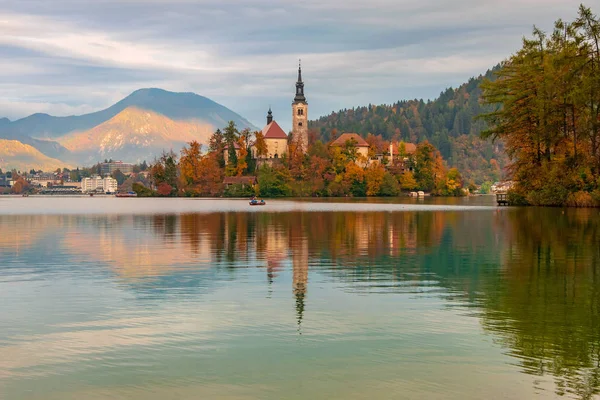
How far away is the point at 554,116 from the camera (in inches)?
3538

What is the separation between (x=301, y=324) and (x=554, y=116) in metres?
79.4

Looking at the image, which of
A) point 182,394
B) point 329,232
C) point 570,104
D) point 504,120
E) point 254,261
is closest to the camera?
point 182,394

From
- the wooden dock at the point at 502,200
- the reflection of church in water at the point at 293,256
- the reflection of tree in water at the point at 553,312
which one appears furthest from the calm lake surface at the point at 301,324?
the wooden dock at the point at 502,200

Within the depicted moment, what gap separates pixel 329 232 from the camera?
5247 centimetres

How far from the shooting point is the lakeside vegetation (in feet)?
268

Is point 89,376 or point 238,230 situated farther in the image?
point 238,230

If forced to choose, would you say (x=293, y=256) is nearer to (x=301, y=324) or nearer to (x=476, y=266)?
(x=476, y=266)

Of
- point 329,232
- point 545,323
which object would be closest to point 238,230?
point 329,232

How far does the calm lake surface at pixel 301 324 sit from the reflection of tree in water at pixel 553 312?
65 millimetres

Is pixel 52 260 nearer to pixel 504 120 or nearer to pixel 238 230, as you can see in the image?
pixel 238 230

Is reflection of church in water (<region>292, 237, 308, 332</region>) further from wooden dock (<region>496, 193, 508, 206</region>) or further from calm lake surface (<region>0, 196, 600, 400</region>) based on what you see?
wooden dock (<region>496, 193, 508, 206</region>)

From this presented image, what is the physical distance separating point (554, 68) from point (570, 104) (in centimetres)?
495

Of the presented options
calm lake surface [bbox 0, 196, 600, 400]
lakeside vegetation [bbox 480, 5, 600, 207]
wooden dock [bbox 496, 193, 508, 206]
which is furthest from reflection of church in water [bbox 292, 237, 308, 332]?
wooden dock [bbox 496, 193, 508, 206]

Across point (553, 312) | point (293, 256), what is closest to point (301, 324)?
point (553, 312)
